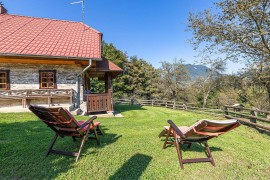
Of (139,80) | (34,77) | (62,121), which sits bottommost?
(62,121)

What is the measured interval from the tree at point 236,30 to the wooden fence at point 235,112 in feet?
5.72

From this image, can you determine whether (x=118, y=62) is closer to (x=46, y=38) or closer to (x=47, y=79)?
(x=46, y=38)

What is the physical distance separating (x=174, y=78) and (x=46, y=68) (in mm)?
21775

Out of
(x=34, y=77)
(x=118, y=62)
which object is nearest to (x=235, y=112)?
(x=34, y=77)

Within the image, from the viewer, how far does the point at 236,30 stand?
711 centimetres

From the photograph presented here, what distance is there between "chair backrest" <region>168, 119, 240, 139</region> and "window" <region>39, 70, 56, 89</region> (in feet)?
26.0

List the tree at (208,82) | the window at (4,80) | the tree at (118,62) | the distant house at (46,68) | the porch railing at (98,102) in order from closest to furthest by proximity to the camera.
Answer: the distant house at (46,68) < the window at (4,80) < the porch railing at (98,102) < the tree at (208,82) < the tree at (118,62)

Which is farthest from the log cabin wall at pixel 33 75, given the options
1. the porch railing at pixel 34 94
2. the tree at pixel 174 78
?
the tree at pixel 174 78

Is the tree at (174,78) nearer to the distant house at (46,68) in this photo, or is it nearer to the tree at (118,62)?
the tree at (118,62)

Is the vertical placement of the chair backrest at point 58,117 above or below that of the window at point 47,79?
below

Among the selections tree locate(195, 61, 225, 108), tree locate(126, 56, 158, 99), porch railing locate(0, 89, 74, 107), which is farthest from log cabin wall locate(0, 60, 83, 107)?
tree locate(195, 61, 225, 108)

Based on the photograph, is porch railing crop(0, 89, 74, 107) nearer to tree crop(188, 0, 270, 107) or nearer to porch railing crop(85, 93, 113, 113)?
porch railing crop(85, 93, 113, 113)

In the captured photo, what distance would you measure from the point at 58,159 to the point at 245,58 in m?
8.87

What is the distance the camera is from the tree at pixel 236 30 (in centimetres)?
624
